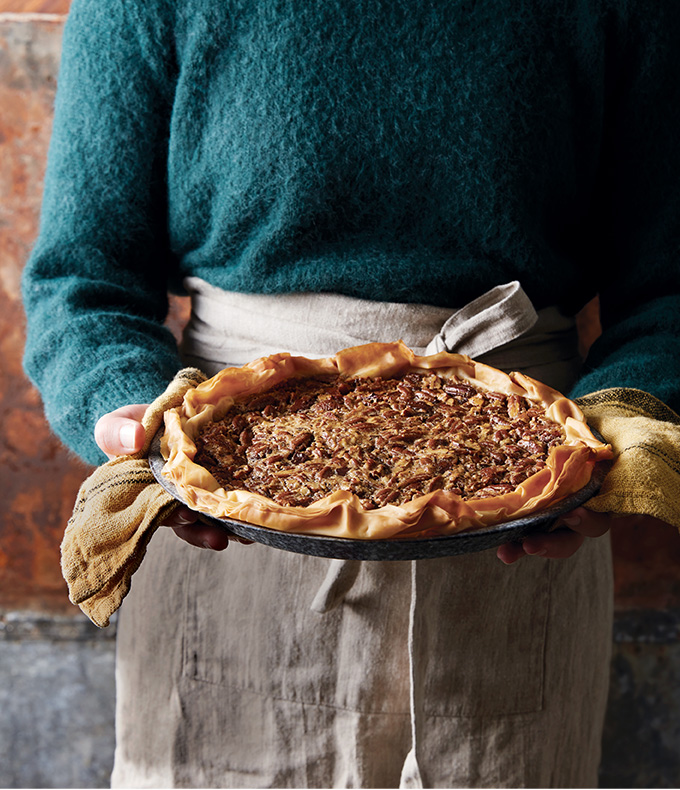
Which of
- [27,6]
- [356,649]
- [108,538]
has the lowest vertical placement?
[356,649]

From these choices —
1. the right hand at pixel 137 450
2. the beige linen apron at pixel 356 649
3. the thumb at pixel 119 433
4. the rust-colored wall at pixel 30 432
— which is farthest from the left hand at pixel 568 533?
the rust-colored wall at pixel 30 432

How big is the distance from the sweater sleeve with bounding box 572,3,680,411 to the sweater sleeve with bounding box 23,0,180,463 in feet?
2.32

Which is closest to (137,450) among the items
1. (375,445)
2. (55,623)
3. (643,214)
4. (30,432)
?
(375,445)

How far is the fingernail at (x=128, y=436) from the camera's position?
0.96 meters

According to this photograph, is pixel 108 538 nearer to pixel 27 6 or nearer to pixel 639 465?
pixel 639 465

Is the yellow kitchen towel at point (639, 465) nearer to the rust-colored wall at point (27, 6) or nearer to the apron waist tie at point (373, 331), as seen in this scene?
the apron waist tie at point (373, 331)

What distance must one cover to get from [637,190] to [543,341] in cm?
29

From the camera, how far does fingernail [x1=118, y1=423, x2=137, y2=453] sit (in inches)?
37.6

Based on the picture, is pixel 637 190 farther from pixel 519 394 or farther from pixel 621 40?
pixel 519 394

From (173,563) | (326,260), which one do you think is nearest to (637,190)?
(326,260)

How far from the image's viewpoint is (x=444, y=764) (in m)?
1.21

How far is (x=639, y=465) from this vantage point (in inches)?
35.5

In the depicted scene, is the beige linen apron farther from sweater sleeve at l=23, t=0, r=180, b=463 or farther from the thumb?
the thumb

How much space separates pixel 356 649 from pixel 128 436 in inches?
19.8
